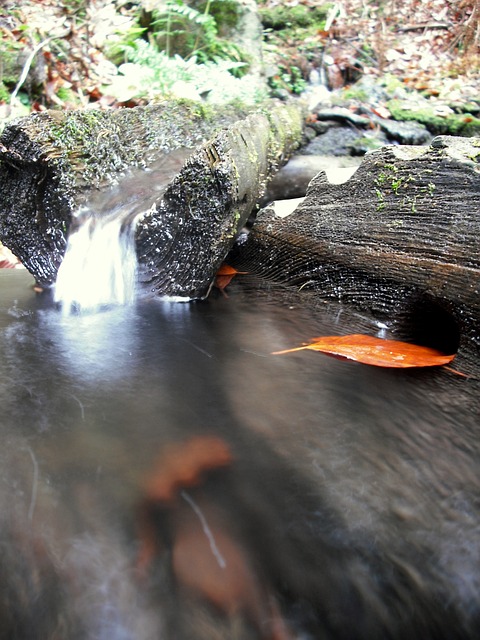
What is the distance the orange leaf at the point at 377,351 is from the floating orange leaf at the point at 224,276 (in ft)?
4.45

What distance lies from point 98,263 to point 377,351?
6.80 feet

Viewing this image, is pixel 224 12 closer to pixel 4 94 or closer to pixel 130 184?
pixel 4 94

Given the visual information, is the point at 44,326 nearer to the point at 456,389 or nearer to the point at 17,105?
the point at 456,389

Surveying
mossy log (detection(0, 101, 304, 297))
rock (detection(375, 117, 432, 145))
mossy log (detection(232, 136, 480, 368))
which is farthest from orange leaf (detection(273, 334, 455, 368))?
rock (detection(375, 117, 432, 145))

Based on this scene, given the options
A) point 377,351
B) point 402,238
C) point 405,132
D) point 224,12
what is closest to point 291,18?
point 224,12

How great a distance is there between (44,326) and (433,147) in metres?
2.62

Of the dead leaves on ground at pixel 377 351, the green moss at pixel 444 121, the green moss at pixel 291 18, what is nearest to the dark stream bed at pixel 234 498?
the dead leaves on ground at pixel 377 351

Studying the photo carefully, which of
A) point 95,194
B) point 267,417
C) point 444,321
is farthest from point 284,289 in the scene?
point 267,417

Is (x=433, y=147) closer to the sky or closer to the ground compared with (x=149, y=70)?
closer to the ground

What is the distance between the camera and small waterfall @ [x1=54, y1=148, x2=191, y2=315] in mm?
3633

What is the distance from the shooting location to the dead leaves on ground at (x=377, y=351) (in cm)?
262

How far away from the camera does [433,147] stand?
9.75 feet

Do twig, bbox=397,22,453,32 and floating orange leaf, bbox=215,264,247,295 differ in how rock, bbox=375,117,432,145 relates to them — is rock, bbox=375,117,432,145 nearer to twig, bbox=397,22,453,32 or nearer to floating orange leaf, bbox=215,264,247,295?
floating orange leaf, bbox=215,264,247,295

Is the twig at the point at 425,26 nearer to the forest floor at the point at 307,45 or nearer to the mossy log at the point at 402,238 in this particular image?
the forest floor at the point at 307,45
